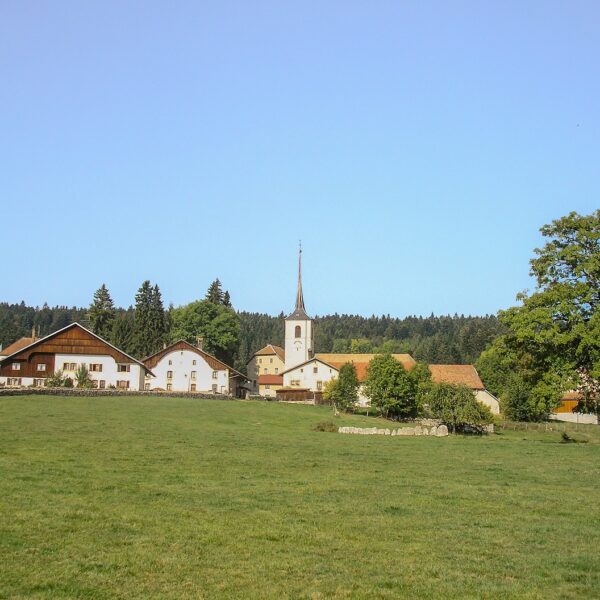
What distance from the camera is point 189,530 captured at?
13.4 metres

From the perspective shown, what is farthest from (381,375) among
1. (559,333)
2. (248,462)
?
(248,462)

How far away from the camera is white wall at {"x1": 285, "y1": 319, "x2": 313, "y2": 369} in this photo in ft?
374

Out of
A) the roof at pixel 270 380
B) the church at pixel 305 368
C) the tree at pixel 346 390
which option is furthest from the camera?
the roof at pixel 270 380

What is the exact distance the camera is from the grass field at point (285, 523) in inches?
407

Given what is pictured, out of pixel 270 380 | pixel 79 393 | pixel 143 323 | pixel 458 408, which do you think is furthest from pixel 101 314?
pixel 458 408

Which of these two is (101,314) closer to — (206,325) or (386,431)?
(206,325)

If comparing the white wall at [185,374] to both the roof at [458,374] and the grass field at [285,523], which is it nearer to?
the roof at [458,374]

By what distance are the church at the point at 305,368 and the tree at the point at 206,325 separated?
8261 mm

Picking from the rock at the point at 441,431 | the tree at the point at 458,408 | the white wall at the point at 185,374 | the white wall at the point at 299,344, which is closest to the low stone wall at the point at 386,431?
the rock at the point at 441,431

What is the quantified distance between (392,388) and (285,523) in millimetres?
53012

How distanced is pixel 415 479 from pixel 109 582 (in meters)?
12.9

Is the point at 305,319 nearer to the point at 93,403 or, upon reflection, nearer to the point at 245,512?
the point at 93,403

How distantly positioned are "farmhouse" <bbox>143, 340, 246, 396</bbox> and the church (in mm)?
11068

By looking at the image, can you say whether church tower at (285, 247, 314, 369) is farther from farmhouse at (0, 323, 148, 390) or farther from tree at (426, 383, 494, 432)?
tree at (426, 383, 494, 432)
